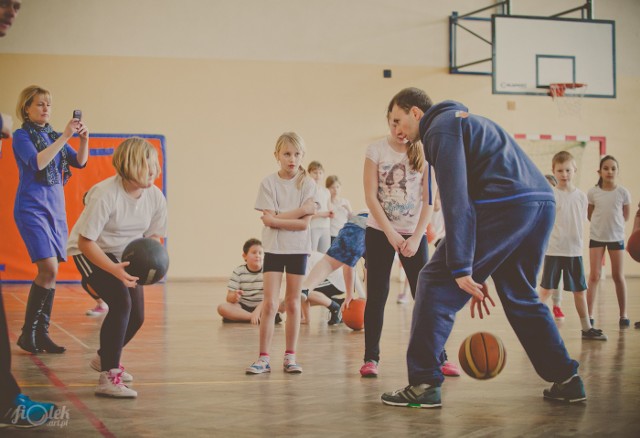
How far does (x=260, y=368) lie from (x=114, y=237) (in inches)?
48.5

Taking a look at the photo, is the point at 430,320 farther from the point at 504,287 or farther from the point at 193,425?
the point at 193,425

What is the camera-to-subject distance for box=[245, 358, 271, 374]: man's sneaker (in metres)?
4.51

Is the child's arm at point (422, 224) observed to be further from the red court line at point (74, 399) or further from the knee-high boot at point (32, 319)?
the knee-high boot at point (32, 319)

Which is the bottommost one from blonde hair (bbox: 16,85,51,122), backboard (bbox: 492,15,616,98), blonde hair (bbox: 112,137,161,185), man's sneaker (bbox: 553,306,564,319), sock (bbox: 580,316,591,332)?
man's sneaker (bbox: 553,306,564,319)

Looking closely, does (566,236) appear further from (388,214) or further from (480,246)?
(480,246)

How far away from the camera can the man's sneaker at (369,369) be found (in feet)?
14.4

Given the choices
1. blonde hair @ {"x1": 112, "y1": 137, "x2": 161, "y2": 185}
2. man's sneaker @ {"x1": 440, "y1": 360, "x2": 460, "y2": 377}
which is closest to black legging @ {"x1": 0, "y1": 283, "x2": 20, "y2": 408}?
blonde hair @ {"x1": 112, "y1": 137, "x2": 161, "y2": 185}

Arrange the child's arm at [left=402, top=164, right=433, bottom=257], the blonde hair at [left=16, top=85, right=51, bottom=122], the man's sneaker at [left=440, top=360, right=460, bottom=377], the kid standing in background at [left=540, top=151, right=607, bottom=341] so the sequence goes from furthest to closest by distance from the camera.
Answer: the kid standing in background at [left=540, top=151, right=607, bottom=341] < the blonde hair at [left=16, top=85, right=51, bottom=122] < the man's sneaker at [left=440, top=360, right=460, bottom=377] < the child's arm at [left=402, top=164, right=433, bottom=257]

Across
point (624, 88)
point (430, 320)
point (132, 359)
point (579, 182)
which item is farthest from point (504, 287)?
point (624, 88)

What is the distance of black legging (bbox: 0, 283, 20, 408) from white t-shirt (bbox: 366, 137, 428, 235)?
85.7 inches

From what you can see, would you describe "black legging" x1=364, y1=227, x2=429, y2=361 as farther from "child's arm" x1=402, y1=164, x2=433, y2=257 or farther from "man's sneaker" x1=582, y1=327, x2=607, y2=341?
"man's sneaker" x1=582, y1=327, x2=607, y2=341

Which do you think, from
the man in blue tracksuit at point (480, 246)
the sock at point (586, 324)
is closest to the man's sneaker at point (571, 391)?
the man in blue tracksuit at point (480, 246)

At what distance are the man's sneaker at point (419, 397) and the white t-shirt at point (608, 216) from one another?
4.02 meters

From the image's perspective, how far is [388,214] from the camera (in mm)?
4496
